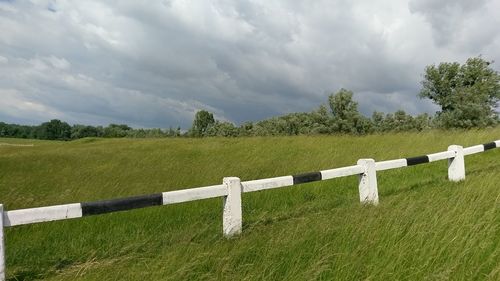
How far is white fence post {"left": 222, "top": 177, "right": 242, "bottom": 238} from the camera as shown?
14.7 ft

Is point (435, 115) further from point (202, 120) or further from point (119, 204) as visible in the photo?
point (202, 120)

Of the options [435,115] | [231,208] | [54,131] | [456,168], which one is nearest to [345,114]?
[435,115]

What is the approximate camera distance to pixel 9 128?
15000 cm

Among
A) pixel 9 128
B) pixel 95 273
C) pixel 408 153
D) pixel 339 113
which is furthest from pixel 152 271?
pixel 9 128

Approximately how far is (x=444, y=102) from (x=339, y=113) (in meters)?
17.1

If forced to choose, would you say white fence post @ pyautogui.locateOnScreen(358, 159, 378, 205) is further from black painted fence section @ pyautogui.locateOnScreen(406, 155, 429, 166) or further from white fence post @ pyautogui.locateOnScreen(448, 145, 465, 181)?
white fence post @ pyautogui.locateOnScreen(448, 145, 465, 181)

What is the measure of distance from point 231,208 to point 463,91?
5484 centimetres

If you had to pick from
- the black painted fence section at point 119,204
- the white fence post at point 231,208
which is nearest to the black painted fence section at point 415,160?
the white fence post at point 231,208

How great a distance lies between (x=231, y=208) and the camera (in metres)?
4.52

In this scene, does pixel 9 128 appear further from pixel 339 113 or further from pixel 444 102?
pixel 444 102

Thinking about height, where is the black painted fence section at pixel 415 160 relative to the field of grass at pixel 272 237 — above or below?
above

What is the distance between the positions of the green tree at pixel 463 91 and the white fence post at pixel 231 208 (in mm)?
49147

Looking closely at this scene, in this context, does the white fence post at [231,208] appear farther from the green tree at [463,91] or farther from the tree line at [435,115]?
the green tree at [463,91]

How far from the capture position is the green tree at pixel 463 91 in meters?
46.9
